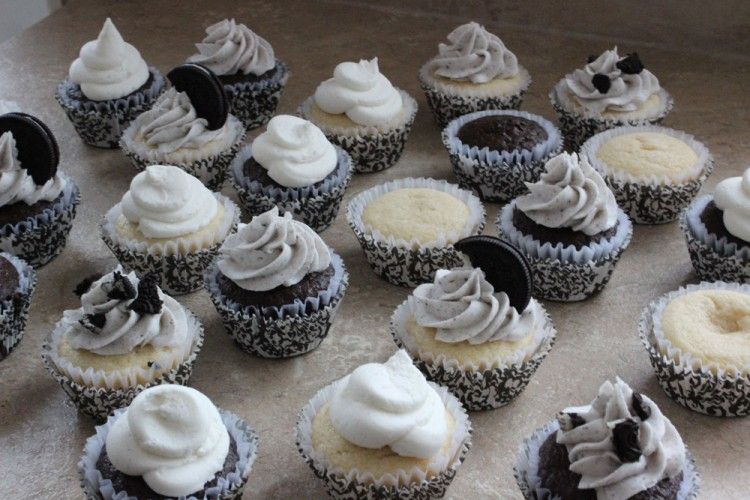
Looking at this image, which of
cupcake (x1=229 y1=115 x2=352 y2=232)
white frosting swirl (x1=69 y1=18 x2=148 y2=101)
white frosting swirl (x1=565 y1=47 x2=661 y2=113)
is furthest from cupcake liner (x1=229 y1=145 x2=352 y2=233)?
white frosting swirl (x1=565 y1=47 x2=661 y2=113)

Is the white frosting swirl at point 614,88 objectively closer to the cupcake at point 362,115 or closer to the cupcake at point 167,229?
the cupcake at point 362,115

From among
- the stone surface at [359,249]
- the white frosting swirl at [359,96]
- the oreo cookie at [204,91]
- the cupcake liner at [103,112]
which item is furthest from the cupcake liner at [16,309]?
the white frosting swirl at [359,96]

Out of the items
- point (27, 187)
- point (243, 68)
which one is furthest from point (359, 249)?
point (27, 187)

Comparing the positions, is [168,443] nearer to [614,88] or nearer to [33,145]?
[33,145]

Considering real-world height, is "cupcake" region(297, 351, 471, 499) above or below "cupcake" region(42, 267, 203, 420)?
above

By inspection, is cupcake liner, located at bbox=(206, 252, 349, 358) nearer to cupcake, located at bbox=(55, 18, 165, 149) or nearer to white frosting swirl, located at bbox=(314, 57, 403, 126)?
white frosting swirl, located at bbox=(314, 57, 403, 126)

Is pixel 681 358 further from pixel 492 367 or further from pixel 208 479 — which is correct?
pixel 208 479

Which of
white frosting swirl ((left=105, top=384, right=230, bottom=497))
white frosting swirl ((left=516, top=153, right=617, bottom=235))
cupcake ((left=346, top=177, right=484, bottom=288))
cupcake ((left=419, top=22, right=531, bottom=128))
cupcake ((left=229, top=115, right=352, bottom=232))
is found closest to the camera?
white frosting swirl ((left=105, top=384, right=230, bottom=497))
